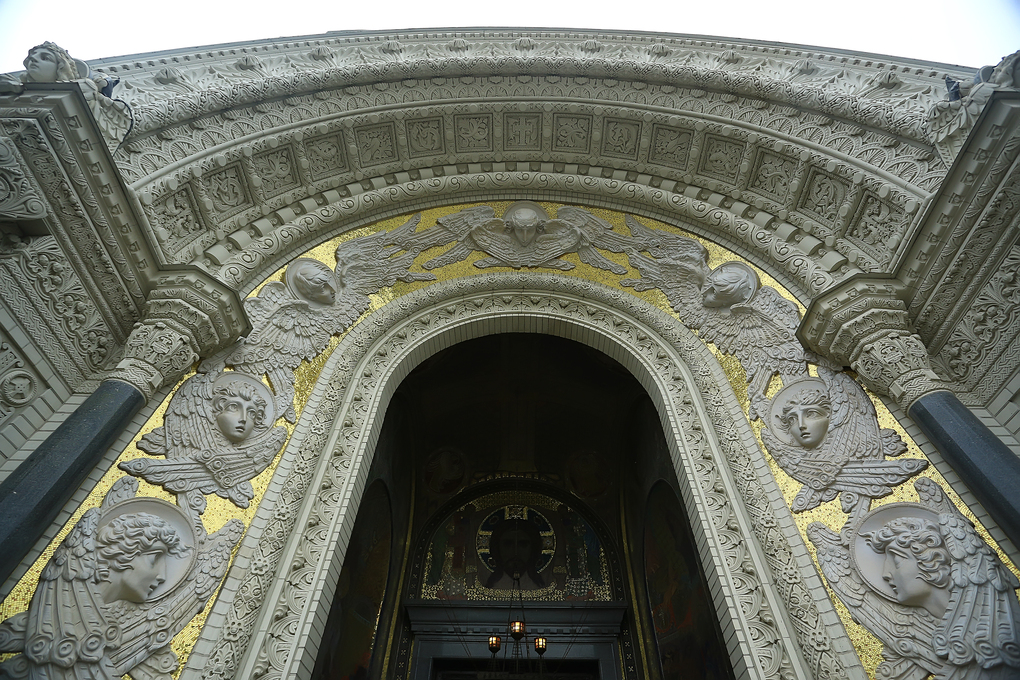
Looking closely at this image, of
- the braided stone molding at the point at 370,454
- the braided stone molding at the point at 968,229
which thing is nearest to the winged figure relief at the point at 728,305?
the braided stone molding at the point at 370,454

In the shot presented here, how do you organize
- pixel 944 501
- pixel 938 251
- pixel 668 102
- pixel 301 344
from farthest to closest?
pixel 668 102, pixel 301 344, pixel 938 251, pixel 944 501

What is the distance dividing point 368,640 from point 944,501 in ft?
20.2

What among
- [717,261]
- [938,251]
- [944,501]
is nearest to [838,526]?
[944,501]

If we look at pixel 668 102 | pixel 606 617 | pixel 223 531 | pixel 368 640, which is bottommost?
pixel 223 531

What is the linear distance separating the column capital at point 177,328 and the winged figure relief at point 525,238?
95.1 inches

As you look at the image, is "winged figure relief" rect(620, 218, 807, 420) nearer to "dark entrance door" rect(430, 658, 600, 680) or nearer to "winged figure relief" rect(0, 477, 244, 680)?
"winged figure relief" rect(0, 477, 244, 680)

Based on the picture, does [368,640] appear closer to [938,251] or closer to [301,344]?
[301,344]

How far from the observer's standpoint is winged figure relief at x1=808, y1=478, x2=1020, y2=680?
9.70 ft

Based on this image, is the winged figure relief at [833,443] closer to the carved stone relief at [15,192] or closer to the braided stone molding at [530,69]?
the braided stone molding at [530,69]

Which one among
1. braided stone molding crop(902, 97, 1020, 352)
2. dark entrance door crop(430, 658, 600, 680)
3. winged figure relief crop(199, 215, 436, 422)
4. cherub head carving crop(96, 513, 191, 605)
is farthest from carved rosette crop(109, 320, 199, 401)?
braided stone molding crop(902, 97, 1020, 352)

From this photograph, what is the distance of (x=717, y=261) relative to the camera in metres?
5.75

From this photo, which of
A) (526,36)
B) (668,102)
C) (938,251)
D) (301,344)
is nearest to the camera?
(938,251)

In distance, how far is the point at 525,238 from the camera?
6.38m

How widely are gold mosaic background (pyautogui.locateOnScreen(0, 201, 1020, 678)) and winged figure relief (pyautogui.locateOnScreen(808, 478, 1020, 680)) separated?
0.08 metres
